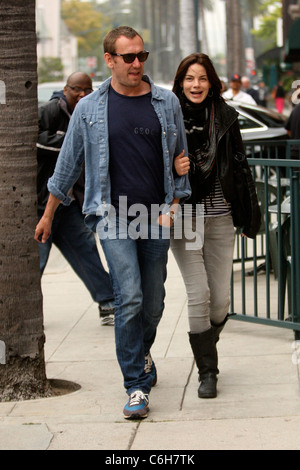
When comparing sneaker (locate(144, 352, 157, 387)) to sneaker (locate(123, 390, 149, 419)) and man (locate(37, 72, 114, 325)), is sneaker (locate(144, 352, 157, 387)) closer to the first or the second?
sneaker (locate(123, 390, 149, 419))

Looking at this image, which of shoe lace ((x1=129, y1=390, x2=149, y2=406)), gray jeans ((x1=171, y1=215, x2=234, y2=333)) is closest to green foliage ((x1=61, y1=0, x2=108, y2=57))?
gray jeans ((x1=171, y1=215, x2=234, y2=333))

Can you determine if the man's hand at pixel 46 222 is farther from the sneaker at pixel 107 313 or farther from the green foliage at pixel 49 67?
the green foliage at pixel 49 67

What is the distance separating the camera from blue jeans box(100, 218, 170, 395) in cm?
488

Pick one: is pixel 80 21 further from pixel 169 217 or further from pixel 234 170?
pixel 169 217

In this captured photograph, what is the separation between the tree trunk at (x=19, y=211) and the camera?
17.4 ft

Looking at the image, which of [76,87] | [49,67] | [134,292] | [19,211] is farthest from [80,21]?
[134,292]

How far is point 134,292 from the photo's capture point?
15.9ft

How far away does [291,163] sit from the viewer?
604cm

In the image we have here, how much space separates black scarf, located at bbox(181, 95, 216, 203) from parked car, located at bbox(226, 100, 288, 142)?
929 centimetres

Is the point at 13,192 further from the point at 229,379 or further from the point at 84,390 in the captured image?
the point at 229,379

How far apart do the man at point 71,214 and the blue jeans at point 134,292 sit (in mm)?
2185

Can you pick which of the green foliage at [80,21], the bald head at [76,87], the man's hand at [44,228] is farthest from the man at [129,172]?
the green foliage at [80,21]
